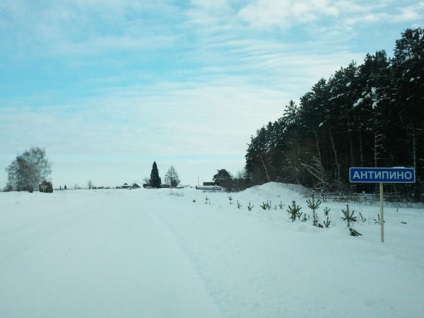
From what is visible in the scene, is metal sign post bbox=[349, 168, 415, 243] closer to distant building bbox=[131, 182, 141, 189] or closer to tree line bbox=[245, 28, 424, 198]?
tree line bbox=[245, 28, 424, 198]

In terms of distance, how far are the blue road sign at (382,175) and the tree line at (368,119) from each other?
60.8ft

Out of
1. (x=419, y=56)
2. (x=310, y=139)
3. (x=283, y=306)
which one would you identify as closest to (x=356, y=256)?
(x=283, y=306)

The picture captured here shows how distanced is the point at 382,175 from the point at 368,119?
2619 centimetres

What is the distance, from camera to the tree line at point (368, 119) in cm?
2664

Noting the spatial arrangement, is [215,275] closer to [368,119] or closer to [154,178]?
[368,119]

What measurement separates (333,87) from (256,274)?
1406 inches

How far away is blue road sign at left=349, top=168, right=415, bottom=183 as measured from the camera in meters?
9.48

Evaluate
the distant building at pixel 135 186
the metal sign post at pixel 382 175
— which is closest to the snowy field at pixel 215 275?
the metal sign post at pixel 382 175

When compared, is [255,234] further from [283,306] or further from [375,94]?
[375,94]

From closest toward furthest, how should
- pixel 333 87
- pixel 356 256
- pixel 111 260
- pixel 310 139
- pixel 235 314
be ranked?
pixel 235 314
pixel 356 256
pixel 111 260
pixel 333 87
pixel 310 139

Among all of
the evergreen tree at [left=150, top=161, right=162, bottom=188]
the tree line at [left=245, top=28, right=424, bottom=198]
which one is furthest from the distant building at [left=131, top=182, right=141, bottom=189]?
the tree line at [left=245, top=28, right=424, bottom=198]

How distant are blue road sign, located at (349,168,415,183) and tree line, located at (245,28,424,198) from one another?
1852cm

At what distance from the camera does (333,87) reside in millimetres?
38844

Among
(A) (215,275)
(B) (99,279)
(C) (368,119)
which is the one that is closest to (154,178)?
(C) (368,119)
